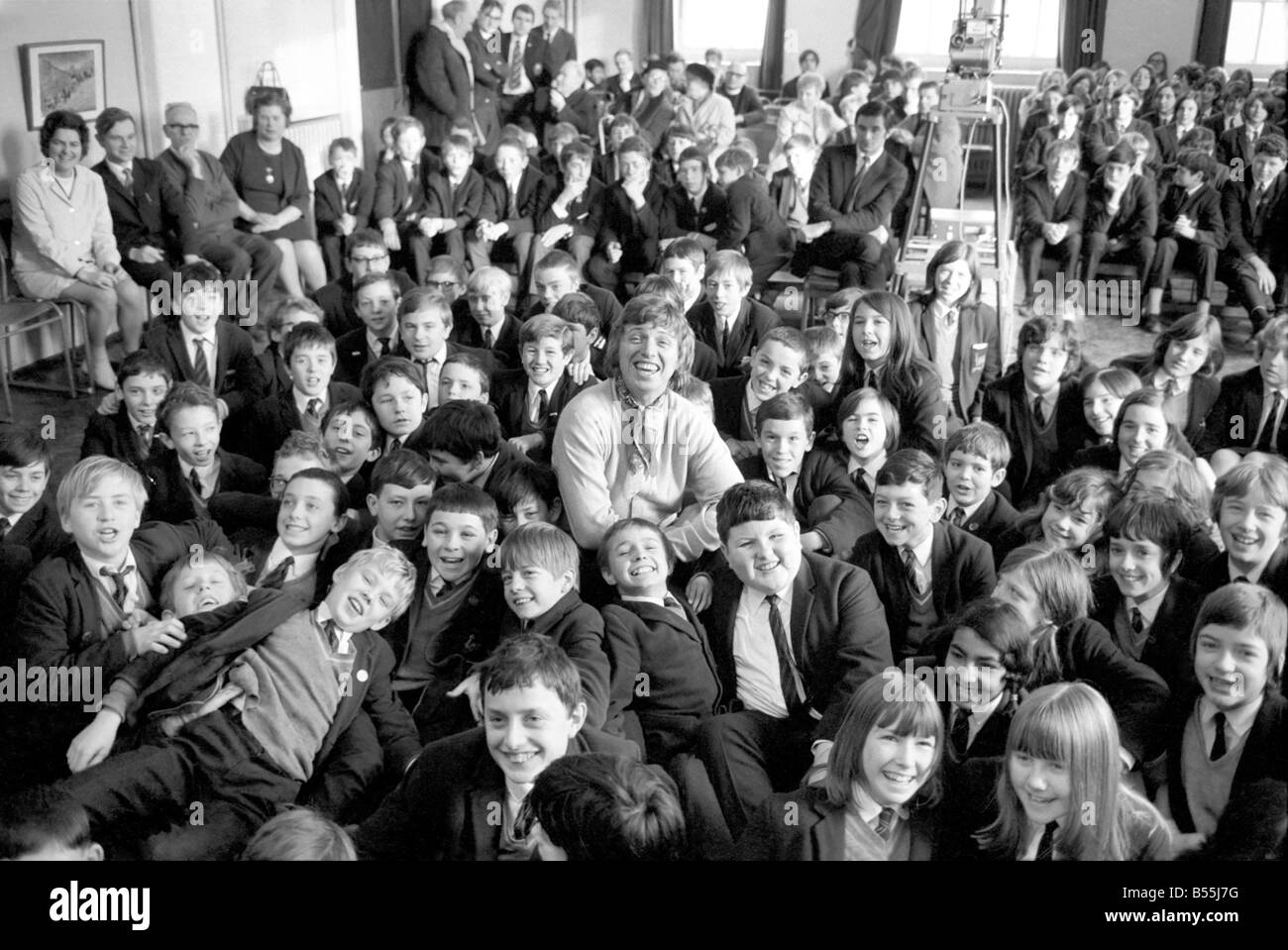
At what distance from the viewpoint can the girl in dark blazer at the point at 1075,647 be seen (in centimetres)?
221

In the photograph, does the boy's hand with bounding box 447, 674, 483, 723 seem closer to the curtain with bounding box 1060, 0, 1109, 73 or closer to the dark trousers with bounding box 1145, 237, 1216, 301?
the dark trousers with bounding box 1145, 237, 1216, 301

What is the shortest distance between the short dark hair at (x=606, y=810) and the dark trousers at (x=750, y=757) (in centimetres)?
34

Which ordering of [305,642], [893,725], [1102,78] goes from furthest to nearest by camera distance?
[1102,78], [305,642], [893,725]

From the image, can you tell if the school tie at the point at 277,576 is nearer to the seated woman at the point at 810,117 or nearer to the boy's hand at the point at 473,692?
the boy's hand at the point at 473,692

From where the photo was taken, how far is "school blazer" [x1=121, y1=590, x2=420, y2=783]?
2291 mm

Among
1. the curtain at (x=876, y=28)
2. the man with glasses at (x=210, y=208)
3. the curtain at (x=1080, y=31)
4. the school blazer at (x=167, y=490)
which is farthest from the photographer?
the curtain at (x=876, y=28)

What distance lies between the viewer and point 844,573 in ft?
8.05

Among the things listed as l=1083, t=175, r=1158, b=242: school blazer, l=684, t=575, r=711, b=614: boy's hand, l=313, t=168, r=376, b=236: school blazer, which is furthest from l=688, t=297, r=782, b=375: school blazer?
l=1083, t=175, r=1158, b=242: school blazer

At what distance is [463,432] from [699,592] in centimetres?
72

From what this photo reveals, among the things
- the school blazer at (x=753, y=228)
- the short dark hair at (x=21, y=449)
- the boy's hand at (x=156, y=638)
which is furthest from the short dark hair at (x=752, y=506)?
the school blazer at (x=753, y=228)

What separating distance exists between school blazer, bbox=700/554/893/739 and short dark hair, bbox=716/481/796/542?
0.42 ft
